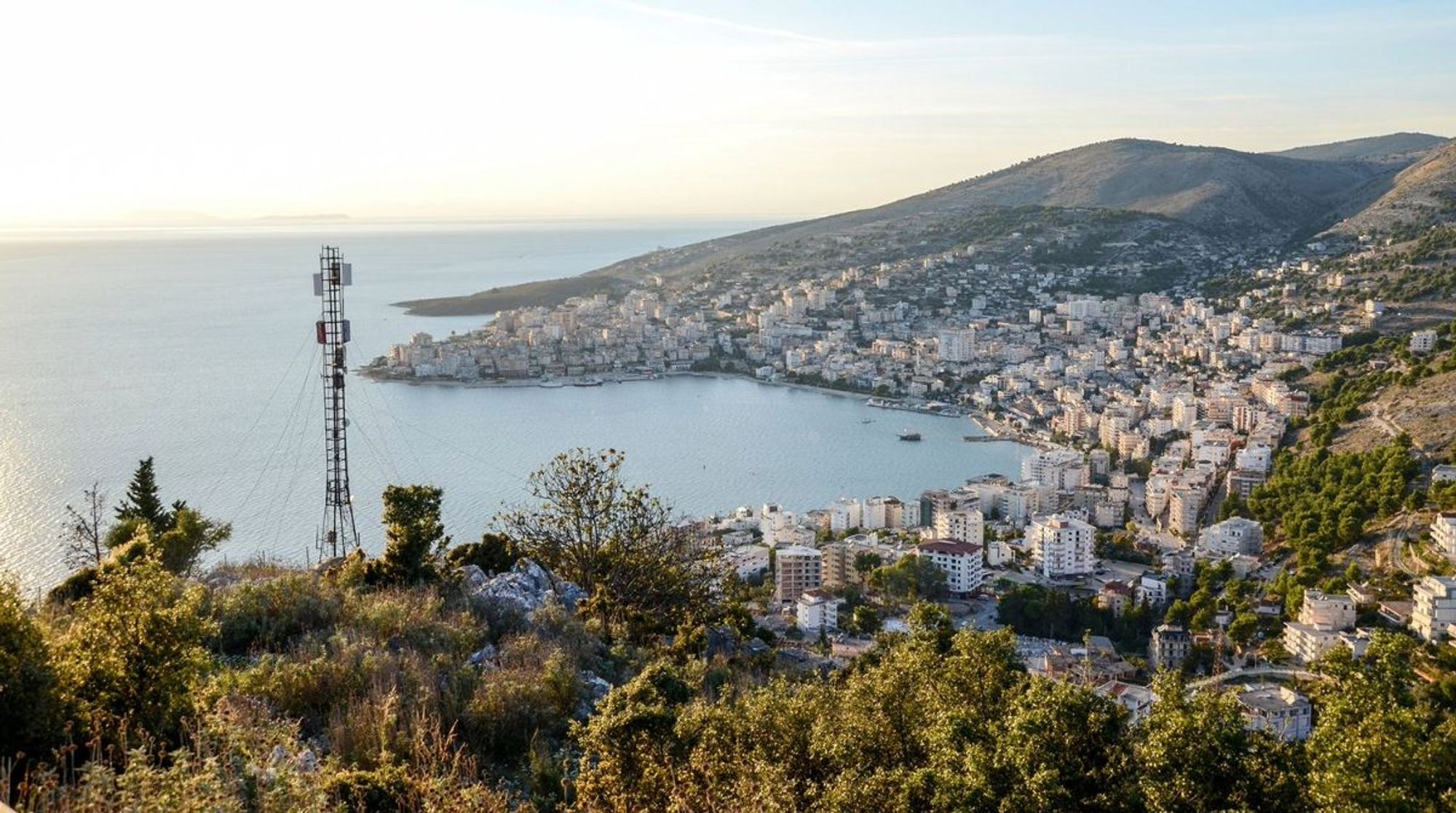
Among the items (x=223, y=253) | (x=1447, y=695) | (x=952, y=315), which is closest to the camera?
(x=1447, y=695)

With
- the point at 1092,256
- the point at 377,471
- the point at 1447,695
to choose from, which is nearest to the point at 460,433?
the point at 377,471

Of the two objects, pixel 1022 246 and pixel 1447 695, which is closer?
pixel 1447 695

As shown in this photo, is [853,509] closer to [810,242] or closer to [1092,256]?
[1092,256]

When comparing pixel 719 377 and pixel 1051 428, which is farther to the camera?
pixel 719 377

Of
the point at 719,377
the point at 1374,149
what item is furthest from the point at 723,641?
the point at 1374,149

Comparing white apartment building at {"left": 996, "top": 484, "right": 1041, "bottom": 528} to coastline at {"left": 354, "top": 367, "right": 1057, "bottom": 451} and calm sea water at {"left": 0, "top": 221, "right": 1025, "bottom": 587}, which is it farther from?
coastline at {"left": 354, "top": 367, "right": 1057, "bottom": 451}

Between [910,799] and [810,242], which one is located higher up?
[810,242]


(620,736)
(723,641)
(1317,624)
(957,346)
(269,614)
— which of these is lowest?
(1317,624)

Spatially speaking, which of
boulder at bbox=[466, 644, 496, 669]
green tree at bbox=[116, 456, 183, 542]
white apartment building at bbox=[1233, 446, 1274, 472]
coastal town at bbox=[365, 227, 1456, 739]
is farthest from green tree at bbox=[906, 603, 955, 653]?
white apartment building at bbox=[1233, 446, 1274, 472]

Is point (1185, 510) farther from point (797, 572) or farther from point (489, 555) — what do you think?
point (489, 555)
